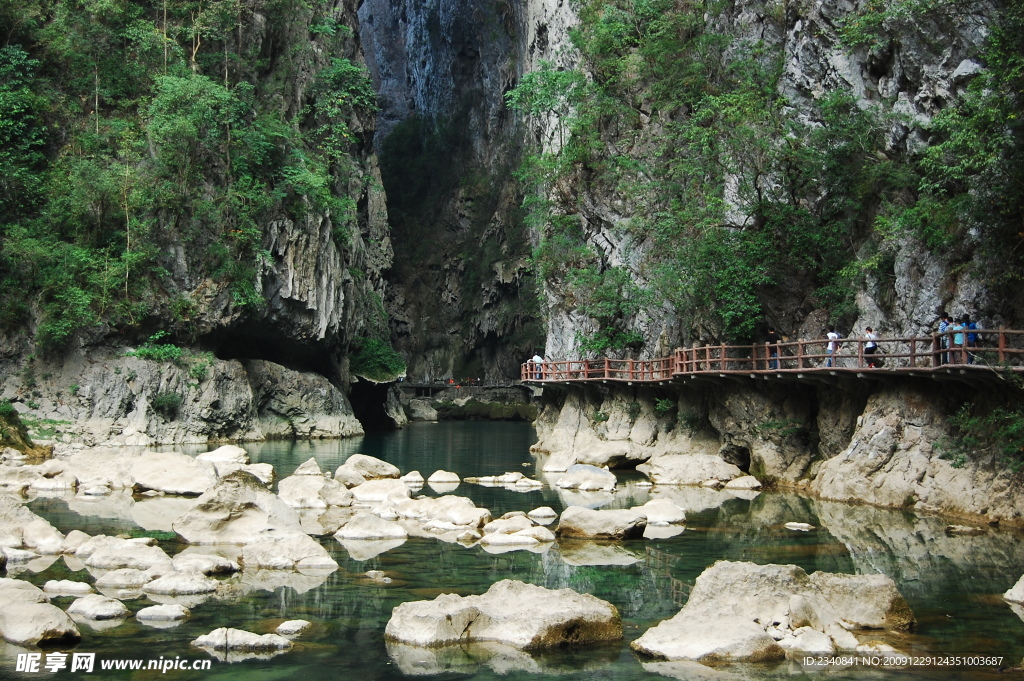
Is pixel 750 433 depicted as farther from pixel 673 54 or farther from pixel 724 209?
pixel 673 54

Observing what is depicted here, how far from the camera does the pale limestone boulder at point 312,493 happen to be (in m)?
19.8

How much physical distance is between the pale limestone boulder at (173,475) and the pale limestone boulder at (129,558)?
25.9 ft

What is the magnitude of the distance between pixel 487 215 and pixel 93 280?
4129 centimetres

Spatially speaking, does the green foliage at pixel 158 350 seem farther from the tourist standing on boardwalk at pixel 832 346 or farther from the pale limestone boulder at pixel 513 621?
the pale limestone boulder at pixel 513 621

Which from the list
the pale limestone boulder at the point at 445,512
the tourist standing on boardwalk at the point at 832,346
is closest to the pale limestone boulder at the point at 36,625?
the pale limestone boulder at the point at 445,512

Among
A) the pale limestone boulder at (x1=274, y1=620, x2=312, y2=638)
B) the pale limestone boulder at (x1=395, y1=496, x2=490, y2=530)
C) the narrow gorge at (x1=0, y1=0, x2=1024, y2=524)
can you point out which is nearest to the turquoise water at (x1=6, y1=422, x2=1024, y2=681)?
the pale limestone boulder at (x1=274, y1=620, x2=312, y2=638)

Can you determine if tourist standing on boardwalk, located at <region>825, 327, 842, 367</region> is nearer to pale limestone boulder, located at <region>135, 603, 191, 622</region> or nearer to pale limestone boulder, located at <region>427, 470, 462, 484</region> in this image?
pale limestone boulder, located at <region>427, 470, 462, 484</region>

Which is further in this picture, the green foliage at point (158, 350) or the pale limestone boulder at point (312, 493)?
the green foliage at point (158, 350)

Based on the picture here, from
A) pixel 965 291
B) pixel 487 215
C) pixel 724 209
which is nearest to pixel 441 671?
pixel 965 291

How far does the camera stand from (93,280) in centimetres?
3216

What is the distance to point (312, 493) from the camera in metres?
20.0

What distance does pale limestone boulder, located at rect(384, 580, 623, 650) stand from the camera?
988 centimetres

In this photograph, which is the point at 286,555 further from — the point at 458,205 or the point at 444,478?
the point at 458,205

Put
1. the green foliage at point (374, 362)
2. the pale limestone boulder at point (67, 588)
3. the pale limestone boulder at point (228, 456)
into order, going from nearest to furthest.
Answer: the pale limestone boulder at point (67, 588) → the pale limestone boulder at point (228, 456) → the green foliage at point (374, 362)
